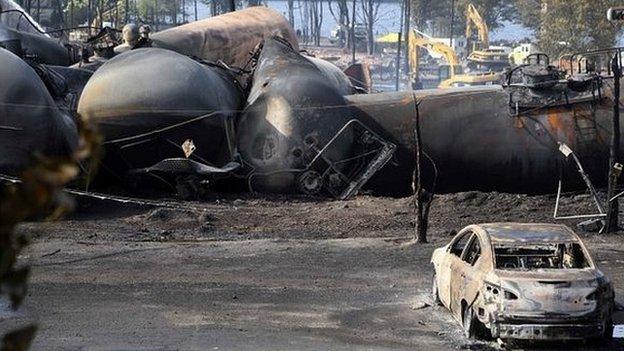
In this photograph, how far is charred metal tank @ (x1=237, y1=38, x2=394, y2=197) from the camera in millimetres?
26125

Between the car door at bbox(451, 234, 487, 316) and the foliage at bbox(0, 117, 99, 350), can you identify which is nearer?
the foliage at bbox(0, 117, 99, 350)

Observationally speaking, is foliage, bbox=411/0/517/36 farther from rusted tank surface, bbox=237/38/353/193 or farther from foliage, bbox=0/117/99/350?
foliage, bbox=0/117/99/350

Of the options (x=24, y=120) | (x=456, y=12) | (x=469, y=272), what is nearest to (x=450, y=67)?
(x=456, y=12)

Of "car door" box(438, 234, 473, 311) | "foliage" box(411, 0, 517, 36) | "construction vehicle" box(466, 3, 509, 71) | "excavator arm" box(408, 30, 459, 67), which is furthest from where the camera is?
"foliage" box(411, 0, 517, 36)

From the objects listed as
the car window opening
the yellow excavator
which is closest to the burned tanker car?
the car window opening

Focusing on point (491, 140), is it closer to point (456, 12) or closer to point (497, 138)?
point (497, 138)

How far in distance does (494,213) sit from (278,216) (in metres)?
4.43

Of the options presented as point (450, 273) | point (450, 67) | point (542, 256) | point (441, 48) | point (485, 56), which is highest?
point (542, 256)

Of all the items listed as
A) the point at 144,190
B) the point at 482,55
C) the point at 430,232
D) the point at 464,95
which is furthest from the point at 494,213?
the point at 482,55

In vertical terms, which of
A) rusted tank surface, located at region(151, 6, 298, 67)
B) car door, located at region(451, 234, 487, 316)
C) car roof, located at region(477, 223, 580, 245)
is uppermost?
rusted tank surface, located at region(151, 6, 298, 67)

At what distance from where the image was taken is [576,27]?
62.6m

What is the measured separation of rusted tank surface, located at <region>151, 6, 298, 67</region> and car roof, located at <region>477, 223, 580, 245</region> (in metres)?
20.2

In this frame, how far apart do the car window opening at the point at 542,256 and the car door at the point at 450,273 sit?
63cm

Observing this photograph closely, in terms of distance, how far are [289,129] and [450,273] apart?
12163mm
